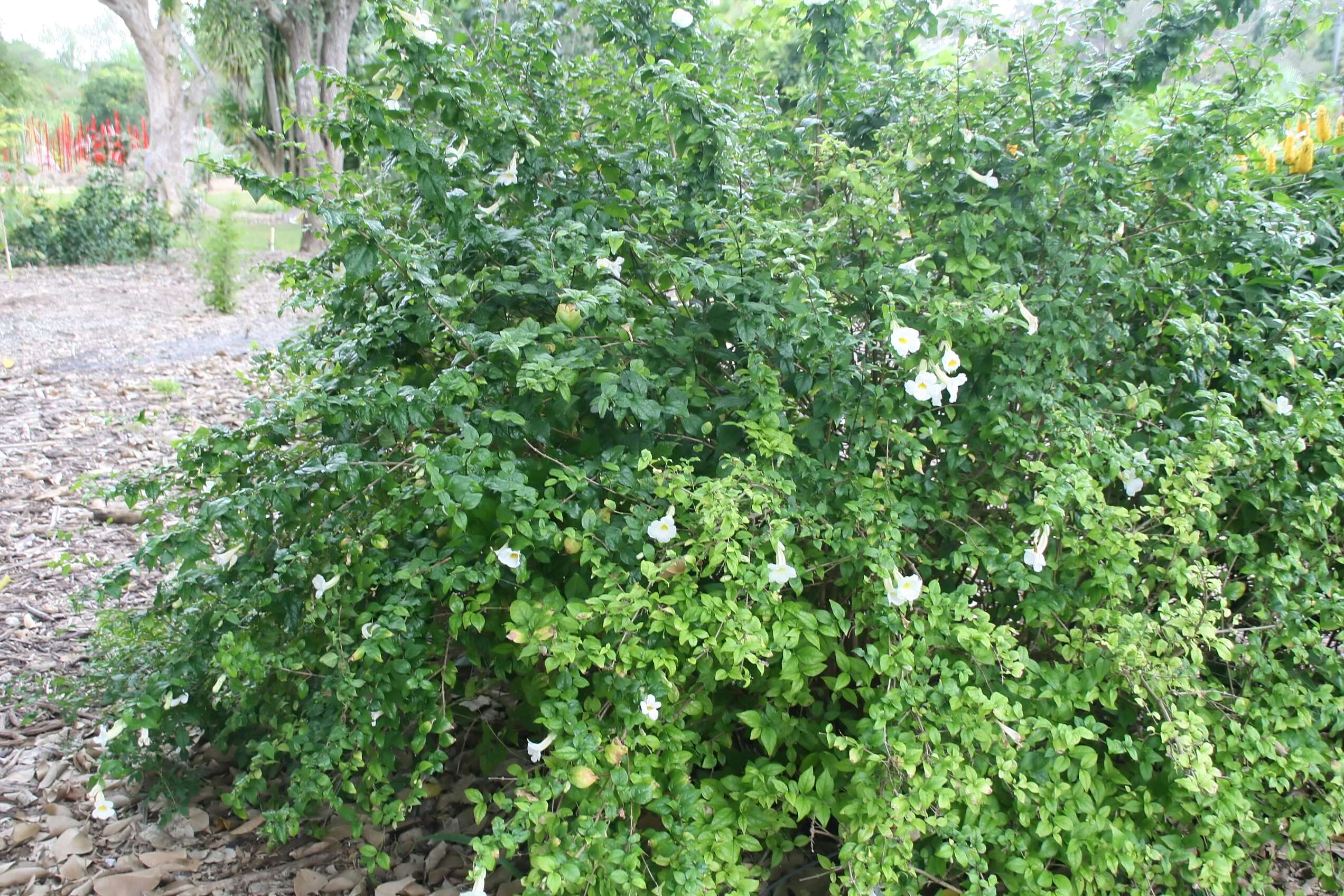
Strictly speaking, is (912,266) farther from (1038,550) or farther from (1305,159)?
(1305,159)

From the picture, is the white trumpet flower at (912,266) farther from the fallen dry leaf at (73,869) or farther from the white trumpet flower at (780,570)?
the fallen dry leaf at (73,869)

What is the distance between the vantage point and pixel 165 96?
16594mm

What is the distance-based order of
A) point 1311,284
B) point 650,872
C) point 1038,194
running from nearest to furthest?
point 650,872 → point 1038,194 → point 1311,284

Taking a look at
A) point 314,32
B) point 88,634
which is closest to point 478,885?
point 88,634

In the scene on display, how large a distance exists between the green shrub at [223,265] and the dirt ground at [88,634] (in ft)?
4.37

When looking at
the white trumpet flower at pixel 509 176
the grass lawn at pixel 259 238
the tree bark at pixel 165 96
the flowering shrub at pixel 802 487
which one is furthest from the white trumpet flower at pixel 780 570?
the tree bark at pixel 165 96

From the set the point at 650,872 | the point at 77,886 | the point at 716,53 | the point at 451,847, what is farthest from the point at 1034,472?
the point at 77,886

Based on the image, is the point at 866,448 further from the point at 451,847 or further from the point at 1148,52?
the point at 451,847

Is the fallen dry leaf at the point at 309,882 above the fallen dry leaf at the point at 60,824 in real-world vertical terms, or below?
below

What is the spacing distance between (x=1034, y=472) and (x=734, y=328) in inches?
26.1

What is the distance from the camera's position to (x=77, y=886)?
2080mm

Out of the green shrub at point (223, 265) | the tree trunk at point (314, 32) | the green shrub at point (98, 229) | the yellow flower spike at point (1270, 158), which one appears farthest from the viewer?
the tree trunk at point (314, 32)

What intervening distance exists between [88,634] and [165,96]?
16633 mm

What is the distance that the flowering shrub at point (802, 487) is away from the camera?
1732mm
